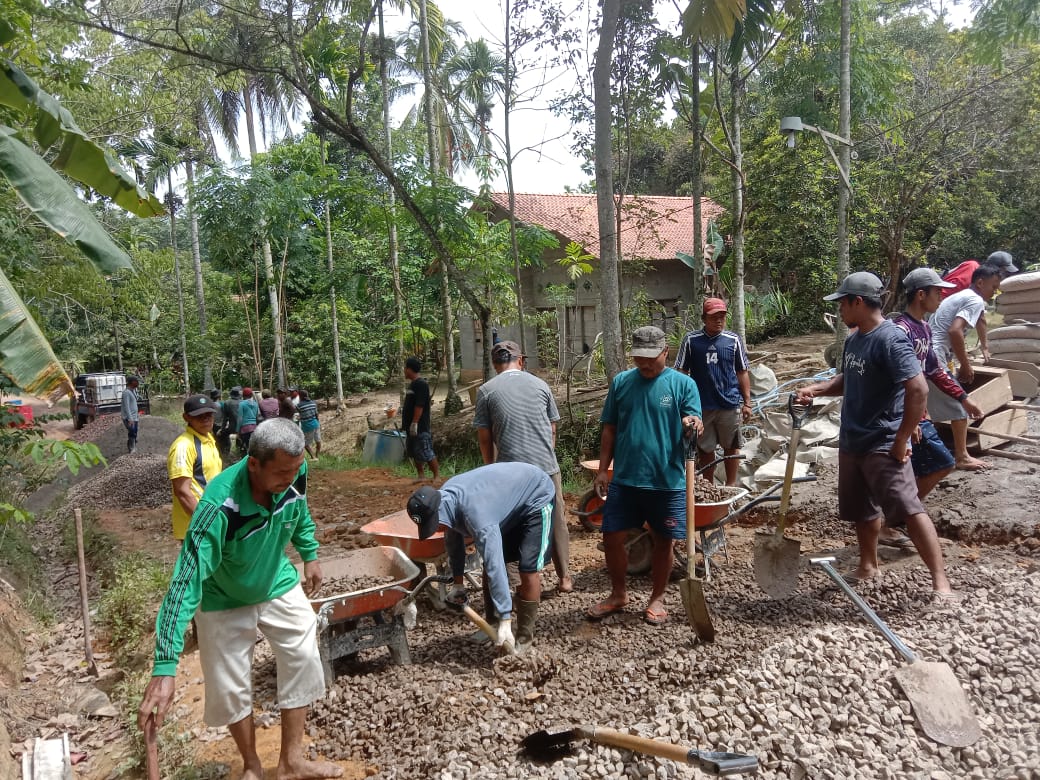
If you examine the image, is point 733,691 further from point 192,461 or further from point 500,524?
point 192,461

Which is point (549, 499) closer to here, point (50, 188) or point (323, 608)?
point (323, 608)

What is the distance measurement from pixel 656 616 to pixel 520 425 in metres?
1.52

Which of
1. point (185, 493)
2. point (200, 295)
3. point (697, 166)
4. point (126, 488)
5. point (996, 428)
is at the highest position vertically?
point (697, 166)

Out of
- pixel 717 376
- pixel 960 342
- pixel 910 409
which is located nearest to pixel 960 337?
pixel 960 342

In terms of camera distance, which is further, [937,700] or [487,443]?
[487,443]

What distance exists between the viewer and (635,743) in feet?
9.61

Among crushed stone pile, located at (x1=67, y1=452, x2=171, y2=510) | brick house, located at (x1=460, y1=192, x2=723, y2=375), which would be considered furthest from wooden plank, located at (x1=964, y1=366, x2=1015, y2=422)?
brick house, located at (x1=460, y1=192, x2=723, y2=375)

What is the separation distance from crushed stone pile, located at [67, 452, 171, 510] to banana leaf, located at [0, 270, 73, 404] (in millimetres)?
8210

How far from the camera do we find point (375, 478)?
36.3 feet

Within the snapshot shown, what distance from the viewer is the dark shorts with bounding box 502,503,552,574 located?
419 cm

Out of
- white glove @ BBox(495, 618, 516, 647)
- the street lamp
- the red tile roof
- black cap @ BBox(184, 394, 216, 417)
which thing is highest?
the red tile roof

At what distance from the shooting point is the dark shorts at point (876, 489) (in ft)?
13.4

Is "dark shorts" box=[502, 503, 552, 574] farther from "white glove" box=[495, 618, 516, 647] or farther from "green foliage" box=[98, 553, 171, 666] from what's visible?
"green foliage" box=[98, 553, 171, 666]

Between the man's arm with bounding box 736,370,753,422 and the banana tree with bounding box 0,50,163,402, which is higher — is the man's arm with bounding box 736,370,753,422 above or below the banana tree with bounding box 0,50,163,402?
below
